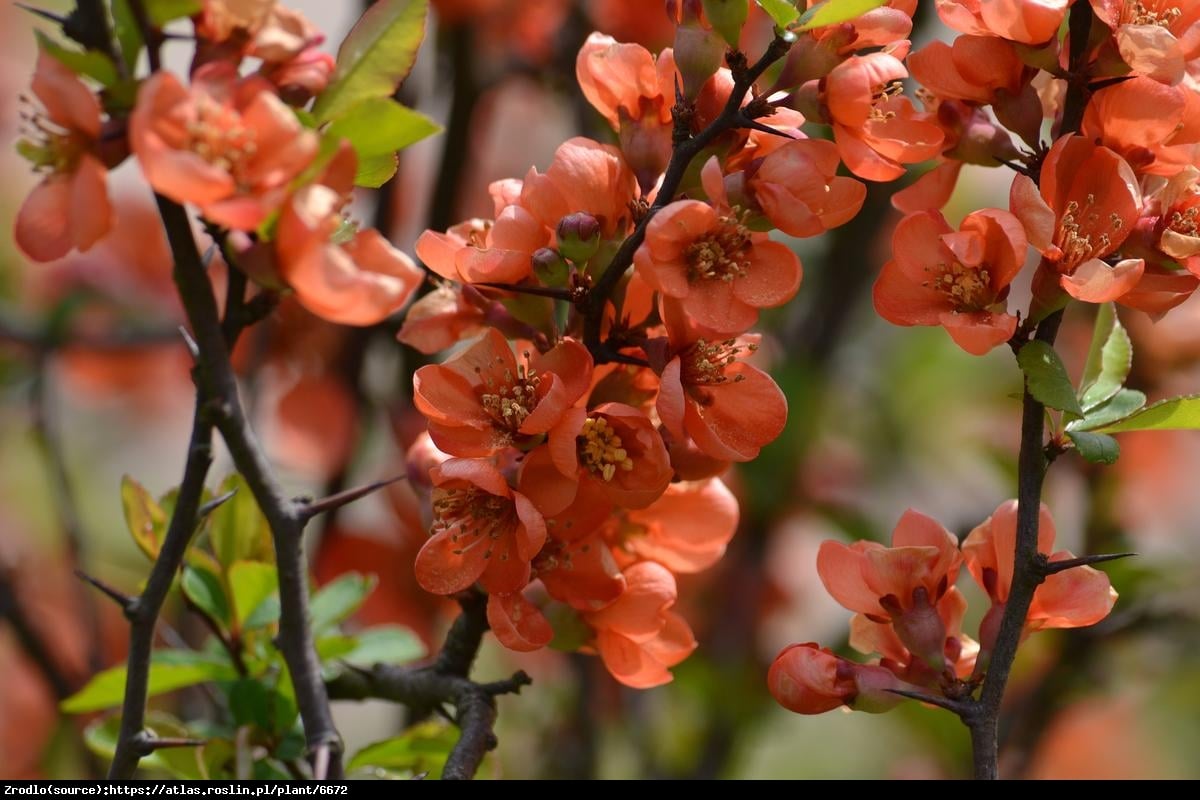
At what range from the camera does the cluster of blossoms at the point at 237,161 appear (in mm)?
605

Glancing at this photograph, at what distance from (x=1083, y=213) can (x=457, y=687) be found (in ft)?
1.70

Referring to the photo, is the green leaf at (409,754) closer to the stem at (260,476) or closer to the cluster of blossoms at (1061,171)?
the stem at (260,476)

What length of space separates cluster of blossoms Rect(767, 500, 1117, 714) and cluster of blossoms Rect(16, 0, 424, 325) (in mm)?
359

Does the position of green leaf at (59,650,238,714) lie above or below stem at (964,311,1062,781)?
below

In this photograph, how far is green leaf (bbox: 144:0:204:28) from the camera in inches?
25.2

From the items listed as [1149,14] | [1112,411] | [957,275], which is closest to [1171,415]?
[1112,411]

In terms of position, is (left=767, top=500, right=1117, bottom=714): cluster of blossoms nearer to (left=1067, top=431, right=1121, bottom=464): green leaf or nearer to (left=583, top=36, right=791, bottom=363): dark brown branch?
(left=1067, top=431, right=1121, bottom=464): green leaf

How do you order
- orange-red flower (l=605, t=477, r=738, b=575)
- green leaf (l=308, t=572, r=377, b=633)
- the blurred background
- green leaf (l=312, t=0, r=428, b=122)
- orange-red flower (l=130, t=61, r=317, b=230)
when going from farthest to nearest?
the blurred background < green leaf (l=308, t=572, r=377, b=633) < orange-red flower (l=605, t=477, r=738, b=575) < green leaf (l=312, t=0, r=428, b=122) < orange-red flower (l=130, t=61, r=317, b=230)

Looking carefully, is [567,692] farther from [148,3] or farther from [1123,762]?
[148,3]

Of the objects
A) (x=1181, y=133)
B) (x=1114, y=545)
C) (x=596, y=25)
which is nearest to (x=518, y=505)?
(x=1181, y=133)

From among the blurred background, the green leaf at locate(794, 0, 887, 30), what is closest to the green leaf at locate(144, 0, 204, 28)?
the green leaf at locate(794, 0, 887, 30)

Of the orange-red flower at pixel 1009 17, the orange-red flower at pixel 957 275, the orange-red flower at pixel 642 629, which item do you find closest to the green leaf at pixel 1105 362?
the orange-red flower at pixel 957 275

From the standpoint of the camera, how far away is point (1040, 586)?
32.1 inches

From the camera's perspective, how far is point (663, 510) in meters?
0.92
